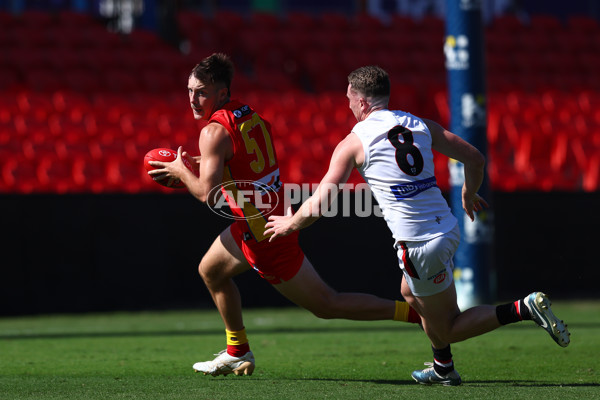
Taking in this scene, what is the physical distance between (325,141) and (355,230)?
3543 mm

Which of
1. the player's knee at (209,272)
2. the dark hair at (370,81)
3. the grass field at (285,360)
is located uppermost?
the dark hair at (370,81)

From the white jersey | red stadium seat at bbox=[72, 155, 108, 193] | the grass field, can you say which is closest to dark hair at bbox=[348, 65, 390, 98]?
the white jersey

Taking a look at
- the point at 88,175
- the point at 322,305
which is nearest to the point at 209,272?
the point at 322,305

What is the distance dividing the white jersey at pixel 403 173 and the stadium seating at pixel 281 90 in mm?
7251

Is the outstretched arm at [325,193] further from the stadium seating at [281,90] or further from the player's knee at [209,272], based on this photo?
the stadium seating at [281,90]

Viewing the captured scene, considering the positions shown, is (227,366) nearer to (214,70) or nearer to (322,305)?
(322,305)

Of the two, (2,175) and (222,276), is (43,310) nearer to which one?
(2,175)

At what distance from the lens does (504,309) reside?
5605mm

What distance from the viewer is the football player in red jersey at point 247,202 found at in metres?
5.91

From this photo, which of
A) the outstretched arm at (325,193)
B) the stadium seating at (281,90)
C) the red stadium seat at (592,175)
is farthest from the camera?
the red stadium seat at (592,175)

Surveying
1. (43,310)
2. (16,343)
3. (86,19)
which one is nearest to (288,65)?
(86,19)

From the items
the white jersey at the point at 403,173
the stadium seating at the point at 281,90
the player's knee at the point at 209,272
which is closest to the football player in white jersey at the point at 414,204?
the white jersey at the point at 403,173

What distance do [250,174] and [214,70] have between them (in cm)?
71

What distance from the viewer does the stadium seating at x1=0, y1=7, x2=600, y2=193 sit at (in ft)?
45.6
